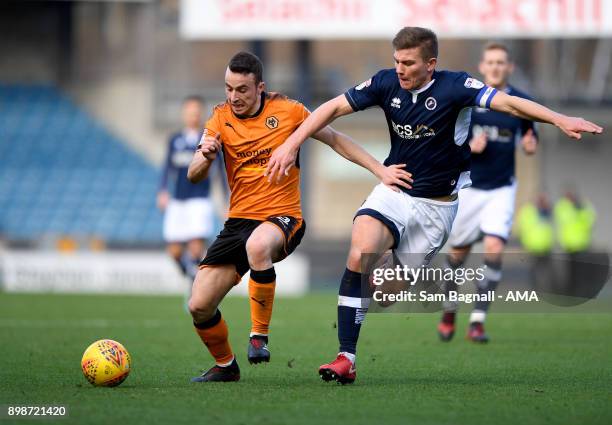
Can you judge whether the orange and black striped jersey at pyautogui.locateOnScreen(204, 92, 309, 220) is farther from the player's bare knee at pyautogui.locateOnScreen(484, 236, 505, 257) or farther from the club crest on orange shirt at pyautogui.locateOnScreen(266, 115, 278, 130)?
the player's bare knee at pyautogui.locateOnScreen(484, 236, 505, 257)

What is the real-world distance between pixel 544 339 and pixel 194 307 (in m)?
4.69

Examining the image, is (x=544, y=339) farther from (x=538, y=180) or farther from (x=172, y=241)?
(x=538, y=180)

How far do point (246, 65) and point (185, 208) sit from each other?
287 inches

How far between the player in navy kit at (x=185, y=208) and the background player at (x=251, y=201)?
261 inches

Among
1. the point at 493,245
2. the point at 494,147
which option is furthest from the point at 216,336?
the point at 494,147

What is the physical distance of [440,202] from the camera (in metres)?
7.10

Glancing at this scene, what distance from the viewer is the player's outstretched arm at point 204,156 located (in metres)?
6.52

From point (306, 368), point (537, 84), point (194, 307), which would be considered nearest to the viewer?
point (194, 307)

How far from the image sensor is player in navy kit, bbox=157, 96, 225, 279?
13742mm

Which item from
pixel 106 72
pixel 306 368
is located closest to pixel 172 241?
pixel 306 368

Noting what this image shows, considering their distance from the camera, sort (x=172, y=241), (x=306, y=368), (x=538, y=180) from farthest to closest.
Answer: (x=538, y=180) → (x=172, y=241) → (x=306, y=368)

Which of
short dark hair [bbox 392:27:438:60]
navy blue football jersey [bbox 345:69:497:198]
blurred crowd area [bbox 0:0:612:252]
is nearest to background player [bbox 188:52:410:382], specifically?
navy blue football jersey [bbox 345:69:497:198]

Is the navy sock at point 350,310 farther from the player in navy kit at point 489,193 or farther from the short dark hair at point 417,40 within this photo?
the player in navy kit at point 489,193

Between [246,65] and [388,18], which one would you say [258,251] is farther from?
[388,18]
